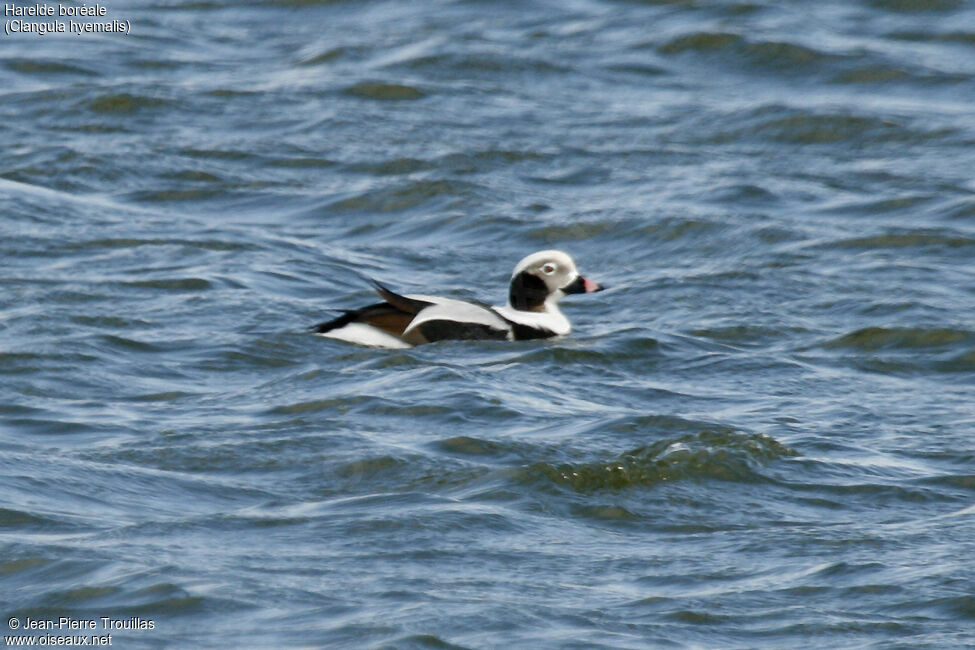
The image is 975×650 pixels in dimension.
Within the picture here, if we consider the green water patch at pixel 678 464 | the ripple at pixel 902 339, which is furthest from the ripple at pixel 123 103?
the green water patch at pixel 678 464

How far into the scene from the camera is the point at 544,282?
9.91 m

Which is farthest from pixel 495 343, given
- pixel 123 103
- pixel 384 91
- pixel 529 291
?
pixel 123 103

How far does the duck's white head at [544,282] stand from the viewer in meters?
9.92

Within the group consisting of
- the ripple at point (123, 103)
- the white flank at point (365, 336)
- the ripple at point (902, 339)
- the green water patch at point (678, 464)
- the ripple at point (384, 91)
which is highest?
the ripple at point (123, 103)

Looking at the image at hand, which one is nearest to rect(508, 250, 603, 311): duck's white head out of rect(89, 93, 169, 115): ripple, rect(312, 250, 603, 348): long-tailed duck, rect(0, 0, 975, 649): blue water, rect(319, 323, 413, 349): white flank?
rect(312, 250, 603, 348): long-tailed duck

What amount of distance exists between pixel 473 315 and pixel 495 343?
0.25m

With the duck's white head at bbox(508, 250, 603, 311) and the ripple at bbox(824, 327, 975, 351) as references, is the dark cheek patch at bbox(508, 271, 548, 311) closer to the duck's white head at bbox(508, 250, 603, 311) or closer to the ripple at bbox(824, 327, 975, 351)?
the duck's white head at bbox(508, 250, 603, 311)

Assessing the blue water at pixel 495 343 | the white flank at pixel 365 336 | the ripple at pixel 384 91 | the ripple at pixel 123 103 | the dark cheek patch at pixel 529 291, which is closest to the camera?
the blue water at pixel 495 343

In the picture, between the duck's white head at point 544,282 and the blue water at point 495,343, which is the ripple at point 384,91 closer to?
the blue water at point 495,343

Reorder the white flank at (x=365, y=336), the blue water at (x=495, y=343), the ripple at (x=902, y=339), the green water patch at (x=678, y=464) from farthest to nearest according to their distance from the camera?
1. the ripple at (x=902, y=339)
2. the white flank at (x=365, y=336)
3. the green water patch at (x=678, y=464)
4. the blue water at (x=495, y=343)

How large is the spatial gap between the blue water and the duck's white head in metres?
0.33

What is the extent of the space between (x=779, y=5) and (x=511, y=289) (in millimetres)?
8120

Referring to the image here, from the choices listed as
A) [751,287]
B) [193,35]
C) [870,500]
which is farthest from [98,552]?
[193,35]

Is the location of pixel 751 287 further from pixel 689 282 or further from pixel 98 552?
pixel 98 552
